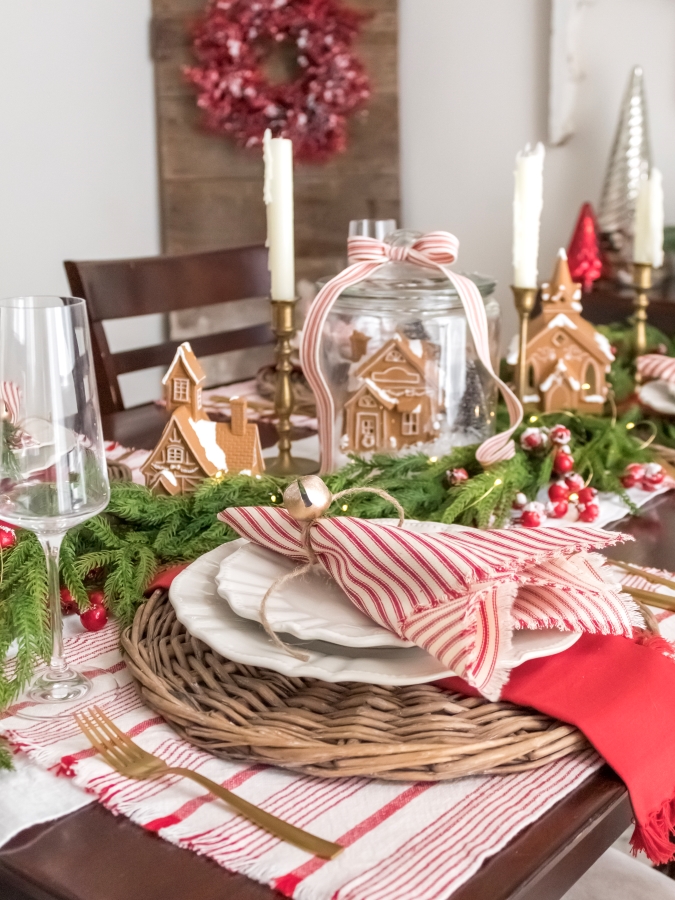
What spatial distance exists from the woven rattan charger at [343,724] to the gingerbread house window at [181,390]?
14.7 inches

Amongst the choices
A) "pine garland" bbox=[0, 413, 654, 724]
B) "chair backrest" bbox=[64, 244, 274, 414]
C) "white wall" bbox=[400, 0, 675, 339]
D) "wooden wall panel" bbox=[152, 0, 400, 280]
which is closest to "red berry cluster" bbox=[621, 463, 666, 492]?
"pine garland" bbox=[0, 413, 654, 724]

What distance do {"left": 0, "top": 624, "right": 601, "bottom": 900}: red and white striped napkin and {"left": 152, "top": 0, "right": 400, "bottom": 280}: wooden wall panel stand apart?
2362mm

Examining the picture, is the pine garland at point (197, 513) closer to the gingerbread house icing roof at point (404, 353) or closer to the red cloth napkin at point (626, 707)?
the gingerbread house icing roof at point (404, 353)

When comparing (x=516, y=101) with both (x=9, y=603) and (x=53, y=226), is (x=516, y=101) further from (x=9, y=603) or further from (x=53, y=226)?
(x=9, y=603)

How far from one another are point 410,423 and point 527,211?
0.31m

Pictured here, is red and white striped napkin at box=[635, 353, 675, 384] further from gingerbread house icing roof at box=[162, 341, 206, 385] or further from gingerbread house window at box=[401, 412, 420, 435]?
gingerbread house icing roof at box=[162, 341, 206, 385]

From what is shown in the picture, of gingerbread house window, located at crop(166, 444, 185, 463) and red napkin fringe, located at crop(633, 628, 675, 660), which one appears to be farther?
gingerbread house window, located at crop(166, 444, 185, 463)

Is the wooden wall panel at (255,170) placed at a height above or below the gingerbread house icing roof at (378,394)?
above

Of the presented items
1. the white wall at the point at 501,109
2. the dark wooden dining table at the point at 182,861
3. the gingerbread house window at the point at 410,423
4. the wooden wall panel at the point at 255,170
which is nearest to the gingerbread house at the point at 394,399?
the gingerbread house window at the point at 410,423

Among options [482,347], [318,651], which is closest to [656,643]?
[318,651]

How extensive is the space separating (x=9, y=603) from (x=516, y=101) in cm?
230

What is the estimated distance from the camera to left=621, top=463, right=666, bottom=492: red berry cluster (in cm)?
108

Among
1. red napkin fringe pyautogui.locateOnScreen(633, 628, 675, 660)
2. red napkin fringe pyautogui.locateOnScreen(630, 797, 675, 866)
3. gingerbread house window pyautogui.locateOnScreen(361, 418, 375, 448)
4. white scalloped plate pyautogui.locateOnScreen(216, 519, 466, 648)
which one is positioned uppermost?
gingerbread house window pyautogui.locateOnScreen(361, 418, 375, 448)

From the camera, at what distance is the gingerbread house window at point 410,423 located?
109 cm
